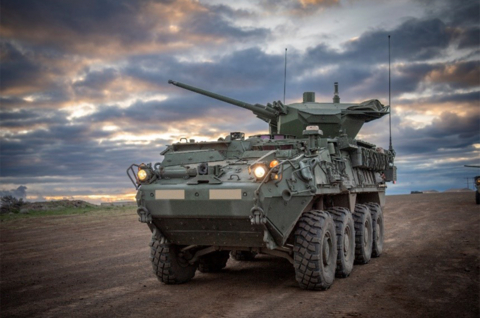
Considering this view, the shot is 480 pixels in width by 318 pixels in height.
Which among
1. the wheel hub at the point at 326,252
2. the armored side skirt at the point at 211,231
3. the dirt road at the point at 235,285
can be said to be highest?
A: the armored side skirt at the point at 211,231

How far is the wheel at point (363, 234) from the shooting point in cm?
1221

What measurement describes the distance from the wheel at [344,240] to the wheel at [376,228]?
2344 millimetres

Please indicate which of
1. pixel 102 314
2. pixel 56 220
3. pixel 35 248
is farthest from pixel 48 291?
pixel 56 220

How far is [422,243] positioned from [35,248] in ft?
35.8

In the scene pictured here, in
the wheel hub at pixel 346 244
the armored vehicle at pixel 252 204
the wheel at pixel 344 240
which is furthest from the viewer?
the wheel hub at pixel 346 244

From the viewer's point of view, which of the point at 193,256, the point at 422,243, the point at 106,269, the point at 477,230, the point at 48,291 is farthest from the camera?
the point at 477,230

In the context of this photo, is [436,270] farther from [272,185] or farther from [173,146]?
[173,146]

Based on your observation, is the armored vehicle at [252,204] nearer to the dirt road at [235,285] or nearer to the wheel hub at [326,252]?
the wheel hub at [326,252]

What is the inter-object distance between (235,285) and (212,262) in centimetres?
160

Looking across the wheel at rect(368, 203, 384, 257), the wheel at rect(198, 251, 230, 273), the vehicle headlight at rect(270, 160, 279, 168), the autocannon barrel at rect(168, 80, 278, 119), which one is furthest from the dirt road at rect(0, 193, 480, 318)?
the autocannon barrel at rect(168, 80, 278, 119)

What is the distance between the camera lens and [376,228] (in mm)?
13898

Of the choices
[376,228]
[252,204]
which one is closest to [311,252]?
[252,204]

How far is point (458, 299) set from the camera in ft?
28.3

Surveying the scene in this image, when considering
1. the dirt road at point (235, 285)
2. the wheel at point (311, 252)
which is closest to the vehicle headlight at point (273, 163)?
the wheel at point (311, 252)
